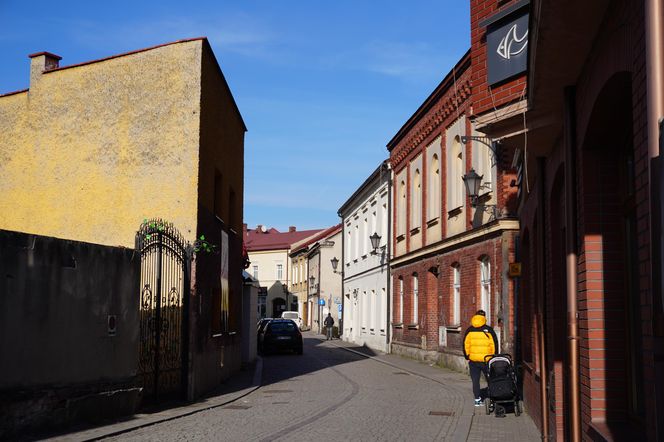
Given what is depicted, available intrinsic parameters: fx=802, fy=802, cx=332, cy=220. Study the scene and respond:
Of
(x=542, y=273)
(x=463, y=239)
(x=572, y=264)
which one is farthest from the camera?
(x=463, y=239)

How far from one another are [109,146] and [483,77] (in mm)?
9651

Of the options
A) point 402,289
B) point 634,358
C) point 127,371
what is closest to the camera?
point 634,358

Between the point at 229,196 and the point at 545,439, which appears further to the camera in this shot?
the point at 229,196

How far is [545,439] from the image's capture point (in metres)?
8.98

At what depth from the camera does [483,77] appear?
9.53 metres

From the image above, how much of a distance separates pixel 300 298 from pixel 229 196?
181 feet

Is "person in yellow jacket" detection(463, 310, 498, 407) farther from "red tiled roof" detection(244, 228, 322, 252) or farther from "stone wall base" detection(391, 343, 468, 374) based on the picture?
"red tiled roof" detection(244, 228, 322, 252)

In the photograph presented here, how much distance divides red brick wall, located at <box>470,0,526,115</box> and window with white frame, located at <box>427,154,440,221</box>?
57.4 feet

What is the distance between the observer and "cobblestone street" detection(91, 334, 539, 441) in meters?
11.4

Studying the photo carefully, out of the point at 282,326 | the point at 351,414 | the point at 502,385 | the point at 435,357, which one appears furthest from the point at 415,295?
the point at 502,385

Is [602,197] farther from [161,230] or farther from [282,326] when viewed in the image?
[282,326]

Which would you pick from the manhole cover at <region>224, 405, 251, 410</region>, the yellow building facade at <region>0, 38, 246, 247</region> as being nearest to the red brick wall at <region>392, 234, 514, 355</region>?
the manhole cover at <region>224, 405, 251, 410</region>

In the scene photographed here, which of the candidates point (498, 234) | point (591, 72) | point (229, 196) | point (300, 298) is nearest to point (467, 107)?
point (498, 234)

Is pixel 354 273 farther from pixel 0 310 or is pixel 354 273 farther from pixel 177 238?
pixel 0 310
